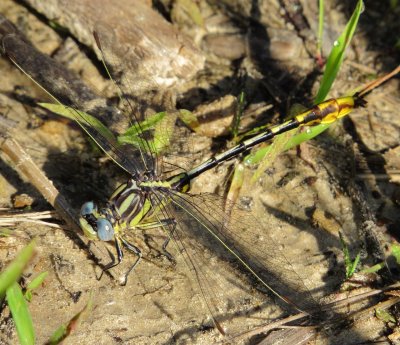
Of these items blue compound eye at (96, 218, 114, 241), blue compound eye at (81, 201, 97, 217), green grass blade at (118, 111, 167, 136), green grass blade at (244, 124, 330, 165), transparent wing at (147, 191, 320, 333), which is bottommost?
transparent wing at (147, 191, 320, 333)

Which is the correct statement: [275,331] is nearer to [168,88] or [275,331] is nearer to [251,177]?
[251,177]

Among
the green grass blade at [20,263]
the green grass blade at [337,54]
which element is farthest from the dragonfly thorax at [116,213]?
the green grass blade at [337,54]

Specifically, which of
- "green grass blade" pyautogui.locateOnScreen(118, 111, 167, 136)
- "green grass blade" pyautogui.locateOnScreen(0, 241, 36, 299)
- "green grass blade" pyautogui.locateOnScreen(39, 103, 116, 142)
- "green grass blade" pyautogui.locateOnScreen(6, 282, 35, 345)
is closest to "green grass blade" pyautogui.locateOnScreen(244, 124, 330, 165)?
"green grass blade" pyautogui.locateOnScreen(118, 111, 167, 136)

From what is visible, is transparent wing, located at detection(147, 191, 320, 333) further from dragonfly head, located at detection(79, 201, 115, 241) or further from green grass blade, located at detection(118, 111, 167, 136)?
green grass blade, located at detection(118, 111, 167, 136)

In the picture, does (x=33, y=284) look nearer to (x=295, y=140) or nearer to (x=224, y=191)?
(x=224, y=191)

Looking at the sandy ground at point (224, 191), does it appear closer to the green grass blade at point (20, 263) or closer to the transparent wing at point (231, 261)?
the transparent wing at point (231, 261)

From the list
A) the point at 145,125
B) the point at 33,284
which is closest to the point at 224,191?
the point at 145,125

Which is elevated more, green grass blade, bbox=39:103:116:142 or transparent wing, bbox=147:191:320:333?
green grass blade, bbox=39:103:116:142

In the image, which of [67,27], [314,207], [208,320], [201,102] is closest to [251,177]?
[314,207]
